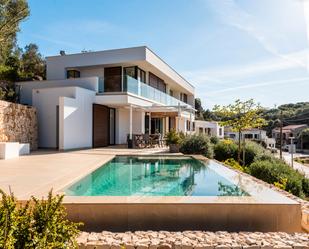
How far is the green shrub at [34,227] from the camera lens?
3055 millimetres

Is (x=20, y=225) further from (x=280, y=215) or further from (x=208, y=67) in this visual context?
(x=208, y=67)

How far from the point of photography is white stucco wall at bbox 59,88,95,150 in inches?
634

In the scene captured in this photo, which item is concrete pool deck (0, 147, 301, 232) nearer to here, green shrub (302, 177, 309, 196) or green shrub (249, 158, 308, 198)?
green shrub (249, 158, 308, 198)

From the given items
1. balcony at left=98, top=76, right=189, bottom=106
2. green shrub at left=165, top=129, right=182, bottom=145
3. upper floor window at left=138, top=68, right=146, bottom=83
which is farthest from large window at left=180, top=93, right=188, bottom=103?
green shrub at left=165, top=129, right=182, bottom=145

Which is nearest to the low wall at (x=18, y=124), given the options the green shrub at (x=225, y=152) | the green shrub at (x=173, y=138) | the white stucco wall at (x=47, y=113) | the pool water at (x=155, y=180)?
the white stucco wall at (x=47, y=113)

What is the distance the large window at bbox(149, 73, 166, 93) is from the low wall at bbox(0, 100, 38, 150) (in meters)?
10.9

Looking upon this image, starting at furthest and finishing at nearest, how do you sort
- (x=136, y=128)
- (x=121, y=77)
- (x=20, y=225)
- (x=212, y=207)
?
(x=136, y=128) → (x=121, y=77) → (x=212, y=207) → (x=20, y=225)

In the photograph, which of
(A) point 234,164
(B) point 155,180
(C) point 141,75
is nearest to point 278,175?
(A) point 234,164

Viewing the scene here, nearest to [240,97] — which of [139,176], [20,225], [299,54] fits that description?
[299,54]

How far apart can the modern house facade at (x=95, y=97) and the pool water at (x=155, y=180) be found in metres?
5.01

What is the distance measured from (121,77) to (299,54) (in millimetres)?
10165

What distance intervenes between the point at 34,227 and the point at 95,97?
1597 cm

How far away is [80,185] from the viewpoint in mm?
7504

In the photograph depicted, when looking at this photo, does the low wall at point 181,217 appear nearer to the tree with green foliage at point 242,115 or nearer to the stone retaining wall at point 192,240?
the stone retaining wall at point 192,240
